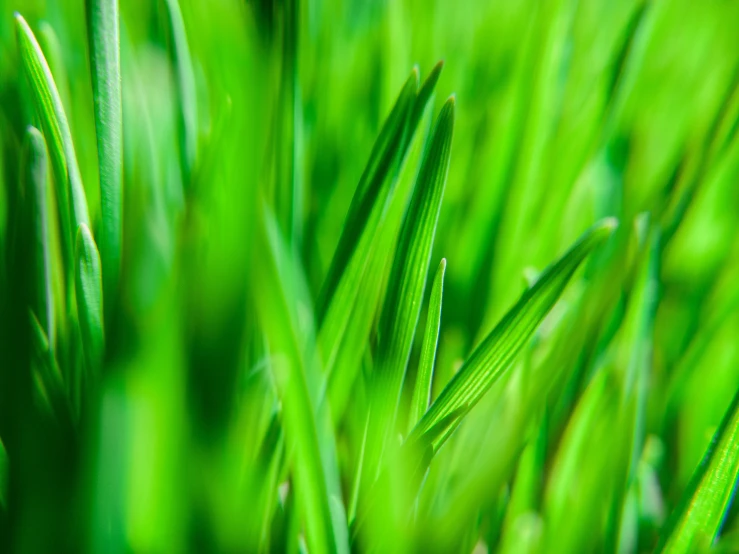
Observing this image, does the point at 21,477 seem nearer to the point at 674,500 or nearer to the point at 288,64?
the point at 288,64

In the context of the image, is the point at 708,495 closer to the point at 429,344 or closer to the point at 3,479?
the point at 429,344

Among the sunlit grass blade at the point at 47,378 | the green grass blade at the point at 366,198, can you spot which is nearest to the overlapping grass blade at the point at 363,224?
the green grass blade at the point at 366,198

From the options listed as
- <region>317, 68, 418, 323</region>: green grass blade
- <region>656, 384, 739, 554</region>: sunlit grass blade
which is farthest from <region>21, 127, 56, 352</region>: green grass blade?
<region>656, 384, 739, 554</region>: sunlit grass blade

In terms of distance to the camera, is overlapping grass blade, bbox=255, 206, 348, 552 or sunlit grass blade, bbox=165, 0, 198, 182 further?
sunlit grass blade, bbox=165, 0, 198, 182

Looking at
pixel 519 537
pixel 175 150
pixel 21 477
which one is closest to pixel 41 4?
pixel 175 150

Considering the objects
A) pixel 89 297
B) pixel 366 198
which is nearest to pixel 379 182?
pixel 366 198

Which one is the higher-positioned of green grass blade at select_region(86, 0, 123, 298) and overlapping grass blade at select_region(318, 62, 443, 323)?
green grass blade at select_region(86, 0, 123, 298)

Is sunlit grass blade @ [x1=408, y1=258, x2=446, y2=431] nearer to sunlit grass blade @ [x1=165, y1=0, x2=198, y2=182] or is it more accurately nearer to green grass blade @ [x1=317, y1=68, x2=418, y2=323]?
green grass blade @ [x1=317, y1=68, x2=418, y2=323]
